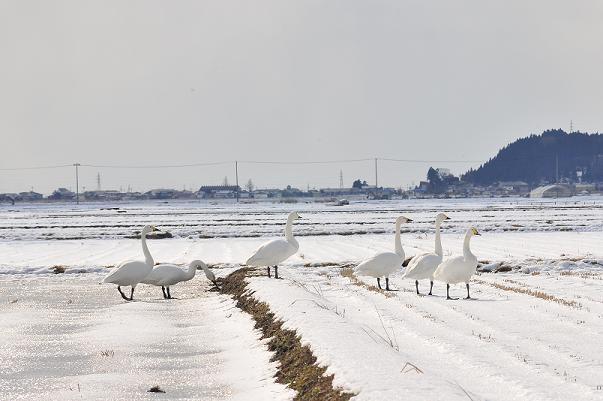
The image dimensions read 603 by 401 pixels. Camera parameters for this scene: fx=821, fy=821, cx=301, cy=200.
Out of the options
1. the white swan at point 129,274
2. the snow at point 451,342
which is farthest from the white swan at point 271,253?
the white swan at point 129,274

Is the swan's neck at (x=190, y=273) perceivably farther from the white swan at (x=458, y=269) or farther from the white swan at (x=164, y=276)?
the white swan at (x=458, y=269)

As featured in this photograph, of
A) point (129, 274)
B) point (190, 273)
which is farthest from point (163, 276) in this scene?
point (190, 273)

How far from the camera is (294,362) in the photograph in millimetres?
8867

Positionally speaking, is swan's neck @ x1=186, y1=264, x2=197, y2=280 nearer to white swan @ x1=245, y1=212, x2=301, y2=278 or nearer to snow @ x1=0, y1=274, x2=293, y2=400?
snow @ x1=0, y1=274, x2=293, y2=400

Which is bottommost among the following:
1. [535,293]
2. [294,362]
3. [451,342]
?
[535,293]

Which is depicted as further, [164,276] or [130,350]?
[164,276]

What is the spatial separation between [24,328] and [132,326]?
174 centimetres

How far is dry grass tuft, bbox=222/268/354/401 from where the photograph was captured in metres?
7.29

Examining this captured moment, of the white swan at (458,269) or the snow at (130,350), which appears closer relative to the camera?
the snow at (130,350)

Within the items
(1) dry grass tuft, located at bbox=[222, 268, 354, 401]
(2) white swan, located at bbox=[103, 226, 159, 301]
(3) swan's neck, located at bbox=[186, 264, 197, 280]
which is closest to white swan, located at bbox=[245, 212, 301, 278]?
(3) swan's neck, located at bbox=[186, 264, 197, 280]

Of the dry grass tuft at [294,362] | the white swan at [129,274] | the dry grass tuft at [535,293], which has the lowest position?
the dry grass tuft at [535,293]

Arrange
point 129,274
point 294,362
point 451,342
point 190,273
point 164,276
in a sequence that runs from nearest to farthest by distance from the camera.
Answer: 1. point 294,362
2. point 451,342
3. point 129,274
4. point 164,276
5. point 190,273

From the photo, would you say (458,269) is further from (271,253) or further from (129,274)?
(129,274)

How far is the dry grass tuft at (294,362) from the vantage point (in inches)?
287
